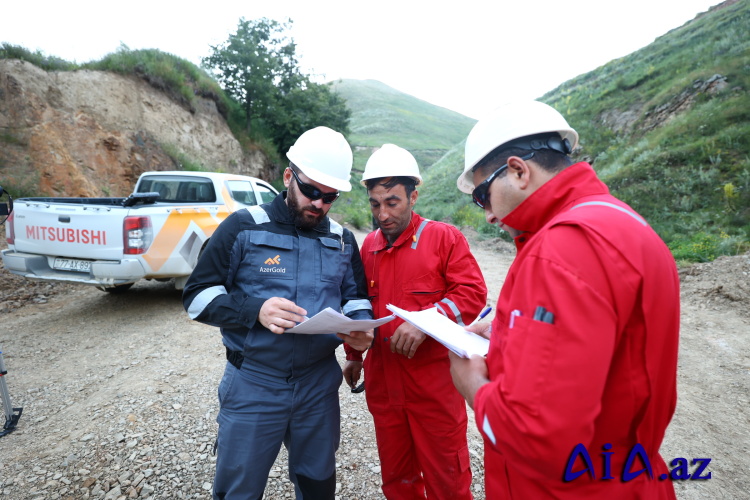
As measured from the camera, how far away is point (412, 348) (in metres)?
1.97

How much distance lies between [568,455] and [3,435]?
13.2 feet

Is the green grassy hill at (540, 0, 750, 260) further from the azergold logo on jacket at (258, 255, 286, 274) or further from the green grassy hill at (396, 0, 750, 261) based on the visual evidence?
the azergold logo on jacket at (258, 255, 286, 274)

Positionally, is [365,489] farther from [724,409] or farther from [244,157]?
[244,157]

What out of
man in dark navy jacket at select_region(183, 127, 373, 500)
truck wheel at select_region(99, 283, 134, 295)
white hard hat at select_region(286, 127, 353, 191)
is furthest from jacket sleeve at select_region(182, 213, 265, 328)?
truck wheel at select_region(99, 283, 134, 295)

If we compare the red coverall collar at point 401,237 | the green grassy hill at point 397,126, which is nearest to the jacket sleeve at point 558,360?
the red coverall collar at point 401,237

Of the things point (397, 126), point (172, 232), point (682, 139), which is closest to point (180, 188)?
point (172, 232)

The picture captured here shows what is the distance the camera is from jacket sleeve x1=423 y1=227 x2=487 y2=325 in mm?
2115

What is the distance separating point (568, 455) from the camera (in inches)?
34.3

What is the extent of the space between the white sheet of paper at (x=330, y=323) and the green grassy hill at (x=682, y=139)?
8509 millimetres

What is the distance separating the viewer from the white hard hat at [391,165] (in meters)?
2.28

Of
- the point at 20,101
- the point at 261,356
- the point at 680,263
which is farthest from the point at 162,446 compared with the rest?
the point at 20,101

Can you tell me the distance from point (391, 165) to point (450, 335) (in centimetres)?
124

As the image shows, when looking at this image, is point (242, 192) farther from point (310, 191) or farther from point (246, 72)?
point (246, 72)

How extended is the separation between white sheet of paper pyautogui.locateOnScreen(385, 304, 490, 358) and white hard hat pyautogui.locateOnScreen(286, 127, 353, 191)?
2.63 ft
